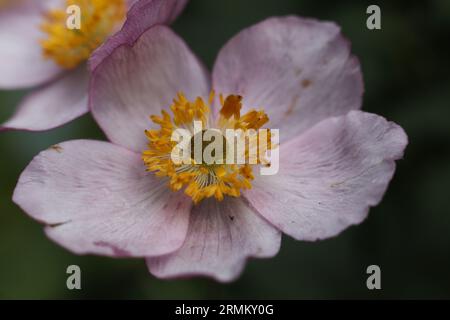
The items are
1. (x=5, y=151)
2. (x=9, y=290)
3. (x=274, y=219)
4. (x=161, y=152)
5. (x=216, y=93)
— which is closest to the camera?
(x=274, y=219)

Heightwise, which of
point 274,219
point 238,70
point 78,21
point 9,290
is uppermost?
point 78,21

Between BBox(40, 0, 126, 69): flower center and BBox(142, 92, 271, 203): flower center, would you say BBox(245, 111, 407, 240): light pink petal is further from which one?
BBox(40, 0, 126, 69): flower center

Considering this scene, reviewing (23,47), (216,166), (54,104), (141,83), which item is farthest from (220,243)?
(23,47)

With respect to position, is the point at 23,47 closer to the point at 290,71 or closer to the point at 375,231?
the point at 290,71

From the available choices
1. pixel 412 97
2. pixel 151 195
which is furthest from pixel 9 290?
pixel 412 97

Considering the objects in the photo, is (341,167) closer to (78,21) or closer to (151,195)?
(151,195)

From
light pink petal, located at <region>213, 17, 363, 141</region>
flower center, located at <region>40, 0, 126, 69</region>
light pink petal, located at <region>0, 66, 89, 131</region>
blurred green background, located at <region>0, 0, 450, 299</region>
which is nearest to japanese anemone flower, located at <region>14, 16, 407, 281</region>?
light pink petal, located at <region>213, 17, 363, 141</region>
